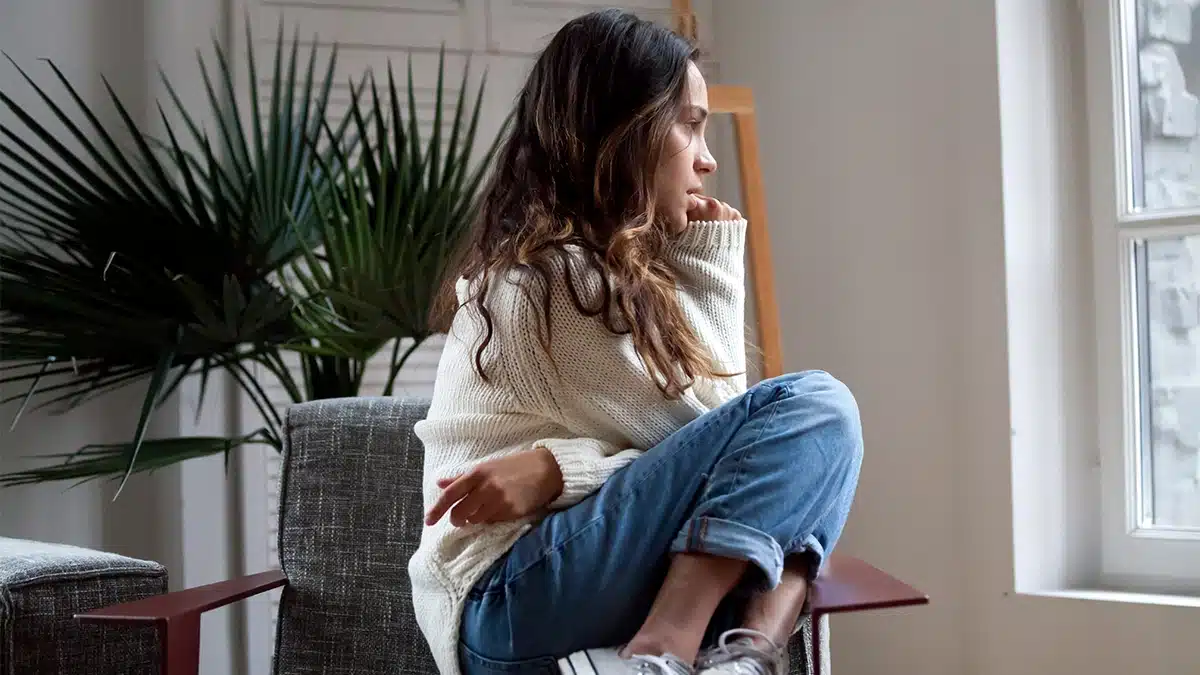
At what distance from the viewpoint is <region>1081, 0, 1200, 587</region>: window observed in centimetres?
212

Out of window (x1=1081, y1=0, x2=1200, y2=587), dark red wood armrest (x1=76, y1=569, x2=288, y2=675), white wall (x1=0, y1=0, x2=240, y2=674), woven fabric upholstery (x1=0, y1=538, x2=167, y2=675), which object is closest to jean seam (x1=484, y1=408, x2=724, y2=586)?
dark red wood armrest (x1=76, y1=569, x2=288, y2=675)

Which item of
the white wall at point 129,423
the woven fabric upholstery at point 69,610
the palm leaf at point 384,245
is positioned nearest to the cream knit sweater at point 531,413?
the woven fabric upholstery at point 69,610

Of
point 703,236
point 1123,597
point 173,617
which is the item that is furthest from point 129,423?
point 1123,597

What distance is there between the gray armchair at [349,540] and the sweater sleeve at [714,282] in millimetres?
525

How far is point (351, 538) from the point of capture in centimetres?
175

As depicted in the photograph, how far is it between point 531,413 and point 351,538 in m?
0.51

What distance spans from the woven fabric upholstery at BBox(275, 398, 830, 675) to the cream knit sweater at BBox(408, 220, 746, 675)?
1.04 feet

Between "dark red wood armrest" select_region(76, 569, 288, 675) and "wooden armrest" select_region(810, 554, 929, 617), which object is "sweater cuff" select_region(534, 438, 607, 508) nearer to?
"wooden armrest" select_region(810, 554, 929, 617)

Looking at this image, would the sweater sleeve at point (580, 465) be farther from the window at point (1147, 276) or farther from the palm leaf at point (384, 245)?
the window at point (1147, 276)

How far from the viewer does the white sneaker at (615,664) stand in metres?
1.13

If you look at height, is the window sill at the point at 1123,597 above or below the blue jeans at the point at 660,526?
below

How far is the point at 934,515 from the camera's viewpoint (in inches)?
91.7

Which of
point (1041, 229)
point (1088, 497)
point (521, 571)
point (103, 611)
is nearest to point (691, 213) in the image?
point (521, 571)

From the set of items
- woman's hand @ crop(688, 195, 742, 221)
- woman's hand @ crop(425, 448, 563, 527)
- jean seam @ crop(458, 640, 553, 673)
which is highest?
woman's hand @ crop(688, 195, 742, 221)
